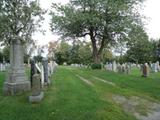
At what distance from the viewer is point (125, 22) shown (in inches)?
1323

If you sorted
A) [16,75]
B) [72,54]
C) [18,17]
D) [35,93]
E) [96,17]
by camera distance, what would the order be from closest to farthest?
1. [35,93]
2. [16,75]
3. [96,17]
4. [18,17]
5. [72,54]

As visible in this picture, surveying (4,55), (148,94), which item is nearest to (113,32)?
(148,94)

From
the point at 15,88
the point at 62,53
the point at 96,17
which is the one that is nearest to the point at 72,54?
the point at 62,53

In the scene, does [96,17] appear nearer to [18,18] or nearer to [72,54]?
[18,18]

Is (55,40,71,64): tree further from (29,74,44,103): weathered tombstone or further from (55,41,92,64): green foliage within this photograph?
(29,74,44,103): weathered tombstone

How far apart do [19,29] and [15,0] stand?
15.3ft

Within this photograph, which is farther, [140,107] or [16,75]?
[16,75]

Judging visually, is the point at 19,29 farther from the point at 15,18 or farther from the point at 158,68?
the point at 158,68

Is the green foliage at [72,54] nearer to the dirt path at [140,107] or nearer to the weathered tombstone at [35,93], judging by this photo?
the dirt path at [140,107]

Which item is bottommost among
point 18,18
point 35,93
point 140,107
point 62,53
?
point 140,107

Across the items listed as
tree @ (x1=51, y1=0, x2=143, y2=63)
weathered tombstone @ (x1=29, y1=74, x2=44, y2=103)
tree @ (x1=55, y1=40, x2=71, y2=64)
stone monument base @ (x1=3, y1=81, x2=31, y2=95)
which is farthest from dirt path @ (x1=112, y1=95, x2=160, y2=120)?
tree @ (x1=55, y1=40, x2=71, y2=64)

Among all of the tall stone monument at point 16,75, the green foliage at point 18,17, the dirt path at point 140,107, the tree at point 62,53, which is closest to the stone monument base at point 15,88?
the tall stone monument at point 16,75

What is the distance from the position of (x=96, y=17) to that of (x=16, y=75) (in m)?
23.9

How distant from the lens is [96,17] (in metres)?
33.7
